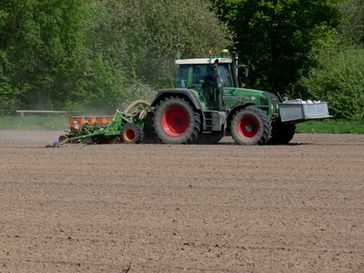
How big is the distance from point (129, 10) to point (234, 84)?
74.1ft

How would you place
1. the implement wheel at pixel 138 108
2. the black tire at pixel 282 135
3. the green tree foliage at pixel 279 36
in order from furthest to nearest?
the green tree foliage at pixel 279 36 < the black tire at pixel 282 135 < the implement wheel at pixel 138 108

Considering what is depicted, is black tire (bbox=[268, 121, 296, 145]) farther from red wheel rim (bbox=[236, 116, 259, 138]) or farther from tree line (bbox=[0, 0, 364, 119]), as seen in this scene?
tree line (bbox=[0, 0, 364, 119])

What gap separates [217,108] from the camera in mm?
21594

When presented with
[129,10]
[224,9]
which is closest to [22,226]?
[129,10]

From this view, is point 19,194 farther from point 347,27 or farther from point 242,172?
point 347,27

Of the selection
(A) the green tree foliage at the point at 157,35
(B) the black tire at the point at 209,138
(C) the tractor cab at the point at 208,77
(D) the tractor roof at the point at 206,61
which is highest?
(A) the green tree foliage at the point at 157,35

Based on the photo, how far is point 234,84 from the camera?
72.3 feet

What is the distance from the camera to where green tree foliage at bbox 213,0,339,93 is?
140 ft

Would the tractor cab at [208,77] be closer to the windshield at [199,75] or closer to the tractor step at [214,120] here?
the windshield at [199,75]

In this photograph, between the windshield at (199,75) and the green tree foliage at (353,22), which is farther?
the green tree foliage at (353,22)

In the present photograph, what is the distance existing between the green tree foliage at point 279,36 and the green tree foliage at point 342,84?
313cm

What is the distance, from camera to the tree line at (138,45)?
138 ft

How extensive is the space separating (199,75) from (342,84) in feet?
51.3

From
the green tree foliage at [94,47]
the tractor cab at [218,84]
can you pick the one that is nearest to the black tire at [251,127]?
the tractor cab at [218,84]
